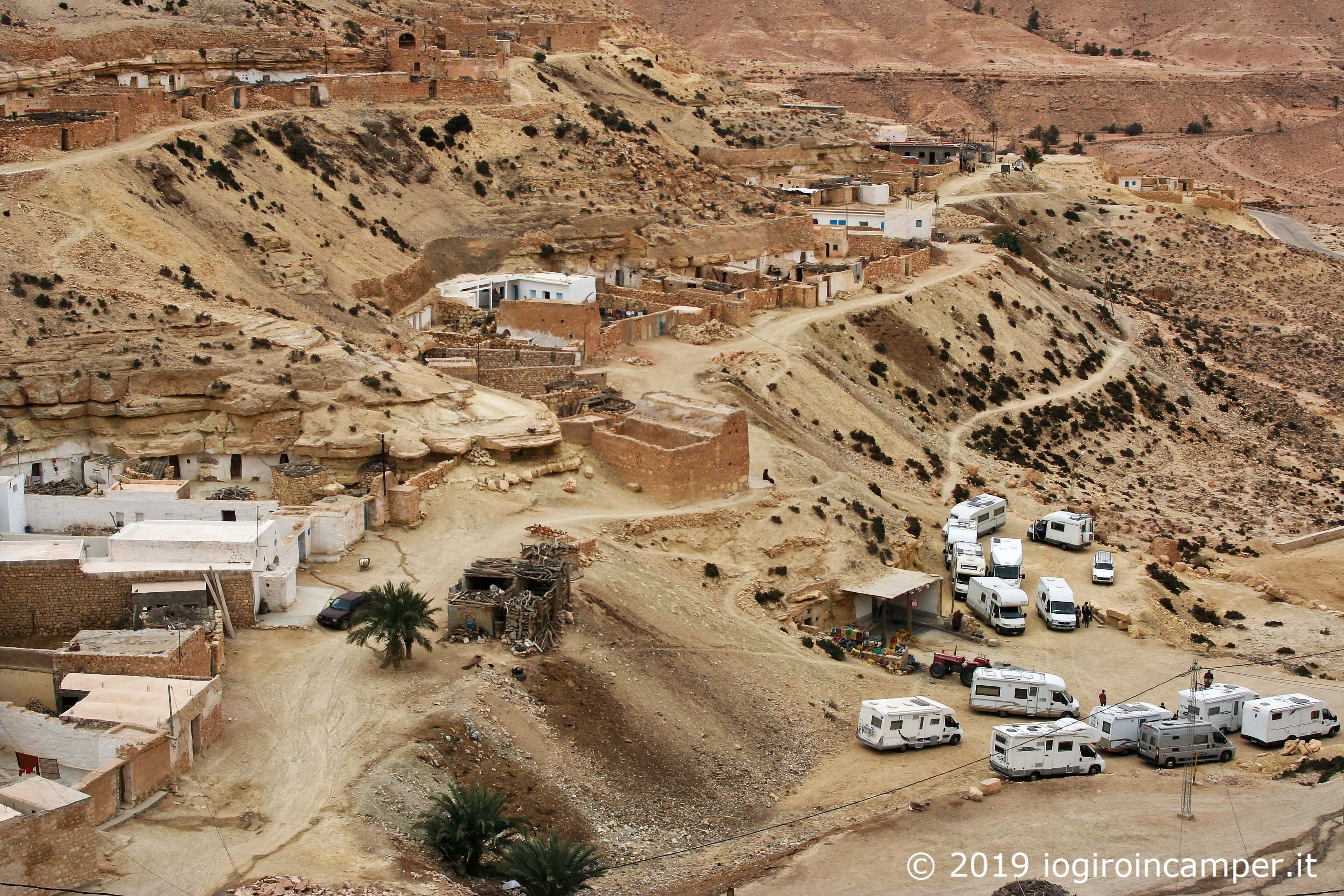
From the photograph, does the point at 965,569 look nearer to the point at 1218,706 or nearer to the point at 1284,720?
the point at 1218,706

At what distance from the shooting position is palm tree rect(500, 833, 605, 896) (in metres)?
20.2

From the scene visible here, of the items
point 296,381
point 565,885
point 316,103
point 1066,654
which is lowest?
point 1066,654

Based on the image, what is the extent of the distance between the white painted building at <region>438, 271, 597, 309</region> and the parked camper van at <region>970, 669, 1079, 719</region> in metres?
21.3

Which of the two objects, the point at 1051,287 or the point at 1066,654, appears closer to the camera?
the point at 1066,654

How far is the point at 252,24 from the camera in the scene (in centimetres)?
6575

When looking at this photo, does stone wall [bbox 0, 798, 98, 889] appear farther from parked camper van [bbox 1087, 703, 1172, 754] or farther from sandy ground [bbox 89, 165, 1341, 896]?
parked camper van [bbox 1087, 703, 1172, 754]

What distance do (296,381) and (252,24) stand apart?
36.4m

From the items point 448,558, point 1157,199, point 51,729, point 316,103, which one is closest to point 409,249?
point 316,103

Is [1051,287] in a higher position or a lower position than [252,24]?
lower

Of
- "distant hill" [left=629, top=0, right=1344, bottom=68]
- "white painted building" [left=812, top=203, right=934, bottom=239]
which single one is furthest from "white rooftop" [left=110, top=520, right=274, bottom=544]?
"distant hill" [left=629, top=0, right=1344, bottom=68]

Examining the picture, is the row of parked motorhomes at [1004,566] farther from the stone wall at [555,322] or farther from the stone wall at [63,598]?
the stone wall at [63,598]

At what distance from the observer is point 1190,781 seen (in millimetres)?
26625

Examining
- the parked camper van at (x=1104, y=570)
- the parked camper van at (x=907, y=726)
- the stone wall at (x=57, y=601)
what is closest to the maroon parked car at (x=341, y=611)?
the stone wall at (x=57, y=601)

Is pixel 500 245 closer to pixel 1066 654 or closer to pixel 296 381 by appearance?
pixel 296 381
